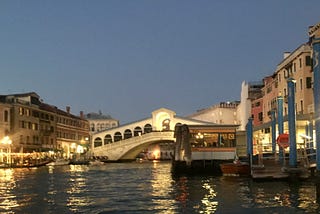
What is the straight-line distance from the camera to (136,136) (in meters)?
76.3

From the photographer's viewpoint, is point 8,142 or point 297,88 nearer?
point 297,88

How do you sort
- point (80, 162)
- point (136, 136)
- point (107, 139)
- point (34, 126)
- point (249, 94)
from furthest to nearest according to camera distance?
point (107, 139), point (136, 136), point (34, 126), point (249, 94), point (80, 162)

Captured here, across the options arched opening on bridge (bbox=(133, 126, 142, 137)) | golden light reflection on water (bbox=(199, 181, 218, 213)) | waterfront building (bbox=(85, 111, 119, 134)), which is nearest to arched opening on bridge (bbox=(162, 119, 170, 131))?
arched opening on bridge (bbox=(133, 126, 142, 137))

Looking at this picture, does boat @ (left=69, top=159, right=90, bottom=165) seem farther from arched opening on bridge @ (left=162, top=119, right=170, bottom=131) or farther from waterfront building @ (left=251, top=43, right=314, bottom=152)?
waterfront building @ (left=251, top=43, right=314, bottom=152)

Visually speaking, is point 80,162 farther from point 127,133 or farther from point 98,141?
point 127,133

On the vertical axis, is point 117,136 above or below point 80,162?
above

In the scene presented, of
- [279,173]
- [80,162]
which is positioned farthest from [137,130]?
[279,173]

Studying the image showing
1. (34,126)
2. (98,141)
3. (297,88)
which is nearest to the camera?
(297,88)

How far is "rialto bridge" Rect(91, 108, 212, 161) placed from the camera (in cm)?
7329

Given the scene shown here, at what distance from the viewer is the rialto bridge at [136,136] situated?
73.3 meters

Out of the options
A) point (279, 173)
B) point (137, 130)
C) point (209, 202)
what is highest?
point (137, 130)

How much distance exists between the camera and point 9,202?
60.3ft

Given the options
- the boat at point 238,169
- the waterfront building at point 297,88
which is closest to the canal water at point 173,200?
the boat at point 238,169

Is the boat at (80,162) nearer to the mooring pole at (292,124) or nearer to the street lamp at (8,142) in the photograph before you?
the street lamp at (8,142)
